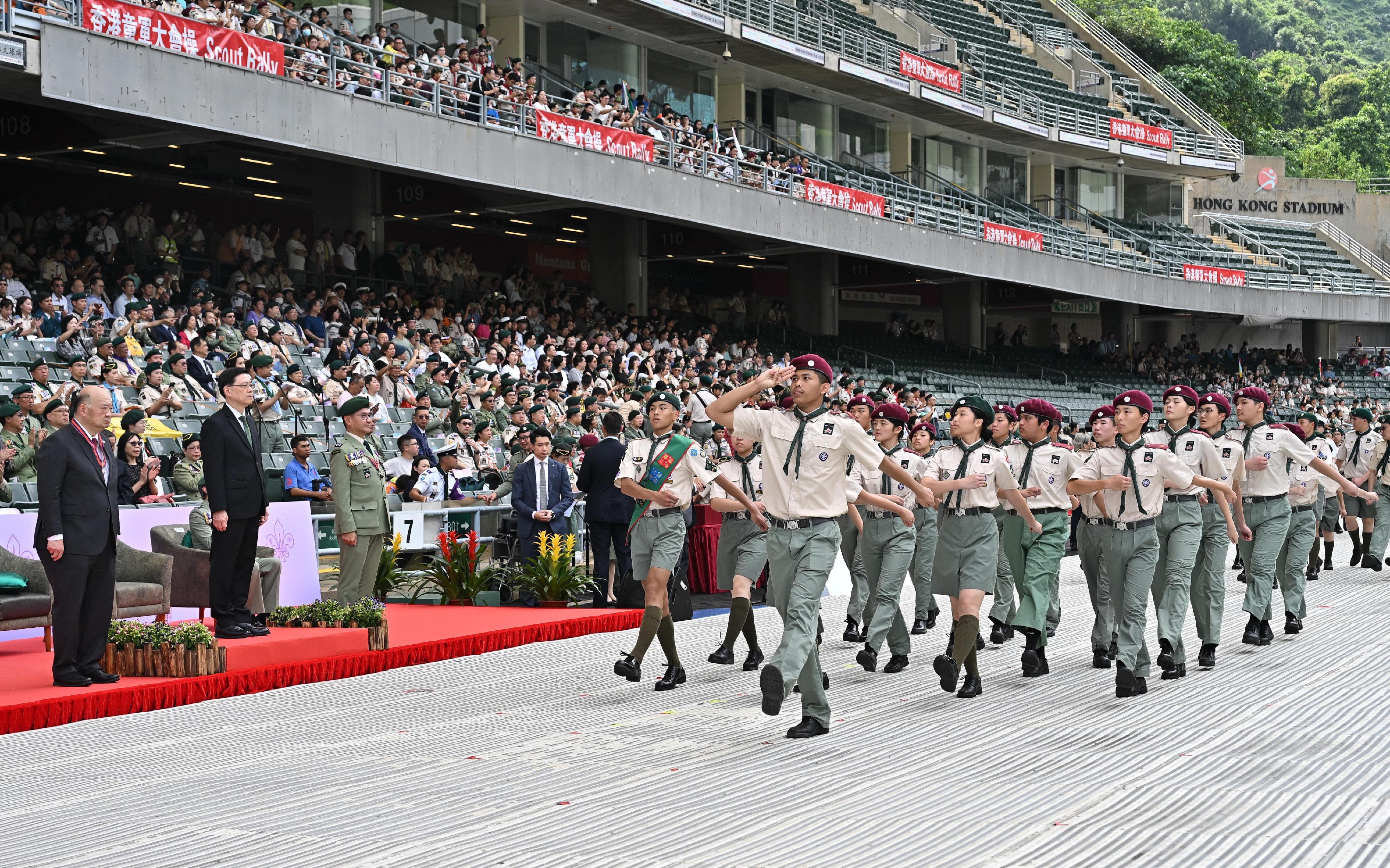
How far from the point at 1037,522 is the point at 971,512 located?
1240 mm

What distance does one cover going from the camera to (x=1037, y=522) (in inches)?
425

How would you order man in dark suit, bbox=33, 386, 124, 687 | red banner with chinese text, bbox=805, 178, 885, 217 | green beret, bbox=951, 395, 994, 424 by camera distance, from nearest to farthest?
man in dark suit, bbox=33, 386, 124, 687 → green beret, bbox=951, 395, 994, 424 → red banner with chinese text, bbox=805, 178, 885, 217

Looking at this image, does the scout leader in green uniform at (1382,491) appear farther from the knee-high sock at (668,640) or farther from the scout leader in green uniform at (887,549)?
the knee-high sock at (668,640)

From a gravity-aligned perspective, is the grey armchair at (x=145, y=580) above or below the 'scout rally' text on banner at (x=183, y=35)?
below

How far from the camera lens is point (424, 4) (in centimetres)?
3002

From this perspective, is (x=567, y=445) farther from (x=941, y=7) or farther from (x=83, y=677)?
(x=941, y=7)

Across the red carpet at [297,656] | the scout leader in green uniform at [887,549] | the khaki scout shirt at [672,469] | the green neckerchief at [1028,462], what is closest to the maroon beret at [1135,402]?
the green neckerchief at [1028,462]

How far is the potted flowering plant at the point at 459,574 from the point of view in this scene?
13719mm

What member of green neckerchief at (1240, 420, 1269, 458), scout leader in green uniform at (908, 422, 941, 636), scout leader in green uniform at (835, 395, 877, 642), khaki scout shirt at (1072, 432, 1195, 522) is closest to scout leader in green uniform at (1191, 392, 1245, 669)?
khaki scout shirt at (1072, 432, 1195, 522)

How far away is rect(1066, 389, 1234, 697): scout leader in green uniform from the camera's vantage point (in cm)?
946

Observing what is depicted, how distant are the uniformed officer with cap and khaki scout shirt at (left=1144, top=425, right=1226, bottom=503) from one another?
9.50 metres

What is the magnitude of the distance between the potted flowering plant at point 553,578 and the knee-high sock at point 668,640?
13.4 ft

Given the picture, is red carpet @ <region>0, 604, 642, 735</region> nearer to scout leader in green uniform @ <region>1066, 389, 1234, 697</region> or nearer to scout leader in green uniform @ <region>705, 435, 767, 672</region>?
scout leader in green uniform @ <region>705, 435, 767, 672</region>

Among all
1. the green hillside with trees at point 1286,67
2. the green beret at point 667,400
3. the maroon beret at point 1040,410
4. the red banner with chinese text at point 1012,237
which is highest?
the green hillside with trees at point 1286,67
